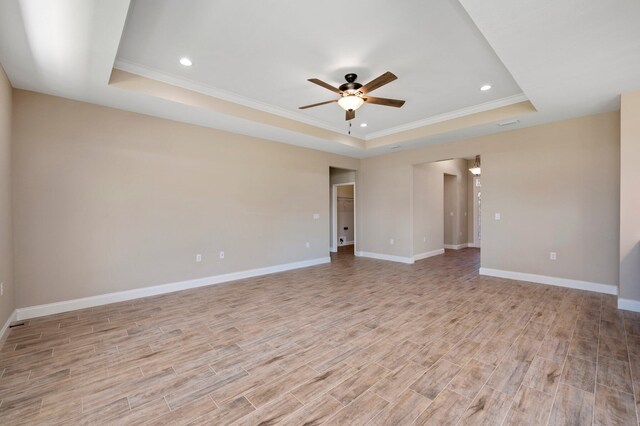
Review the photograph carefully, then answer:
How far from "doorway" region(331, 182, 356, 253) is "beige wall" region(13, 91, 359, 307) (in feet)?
9.87

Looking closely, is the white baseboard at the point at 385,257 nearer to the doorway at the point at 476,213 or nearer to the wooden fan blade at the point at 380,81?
the doorway at the point at 476,213

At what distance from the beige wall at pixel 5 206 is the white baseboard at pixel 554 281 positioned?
6913 mm

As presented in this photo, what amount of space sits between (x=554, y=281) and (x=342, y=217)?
222 inches

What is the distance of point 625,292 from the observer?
11.3ft

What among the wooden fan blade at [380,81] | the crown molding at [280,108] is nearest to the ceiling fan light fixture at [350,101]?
the wooden fan blade at [380,81]

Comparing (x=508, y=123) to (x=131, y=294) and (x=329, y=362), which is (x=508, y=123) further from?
(x=131, y=294)

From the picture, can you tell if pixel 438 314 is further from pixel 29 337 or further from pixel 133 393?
pixel 29 337

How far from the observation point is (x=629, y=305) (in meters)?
3.41

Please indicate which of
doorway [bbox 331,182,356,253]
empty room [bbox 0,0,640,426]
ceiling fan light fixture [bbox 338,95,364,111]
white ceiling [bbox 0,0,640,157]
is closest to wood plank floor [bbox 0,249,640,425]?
empty room [bbox 0,0,640,426]

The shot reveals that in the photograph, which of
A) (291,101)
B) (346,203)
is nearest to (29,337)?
(291,101)

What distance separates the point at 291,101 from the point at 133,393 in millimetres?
3908

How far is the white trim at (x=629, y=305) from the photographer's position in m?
3.37

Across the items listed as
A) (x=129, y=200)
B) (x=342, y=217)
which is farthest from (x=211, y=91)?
(x=342, y=217)

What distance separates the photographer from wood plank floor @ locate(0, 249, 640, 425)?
1701 mm
